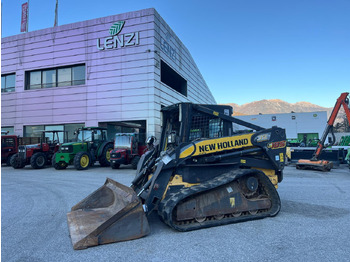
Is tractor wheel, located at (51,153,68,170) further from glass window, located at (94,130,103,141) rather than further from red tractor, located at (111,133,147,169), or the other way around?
red tractor, located at (111,133,147,169)

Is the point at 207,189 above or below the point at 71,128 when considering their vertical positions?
below

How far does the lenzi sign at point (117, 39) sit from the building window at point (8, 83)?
1061 cm

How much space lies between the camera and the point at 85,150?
15.5 meters

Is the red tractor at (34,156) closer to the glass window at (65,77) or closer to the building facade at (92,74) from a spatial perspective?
the building facade at (92,74)

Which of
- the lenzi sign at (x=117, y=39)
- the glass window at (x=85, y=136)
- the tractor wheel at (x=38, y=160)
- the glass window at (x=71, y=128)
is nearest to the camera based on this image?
the tractor wheel at (x=38, y=160)

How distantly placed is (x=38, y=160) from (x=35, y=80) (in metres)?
11.5

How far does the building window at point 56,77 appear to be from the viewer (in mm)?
22484

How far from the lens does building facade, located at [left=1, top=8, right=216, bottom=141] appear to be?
66.5 feet

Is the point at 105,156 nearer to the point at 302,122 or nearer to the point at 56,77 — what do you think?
the point at 56,77

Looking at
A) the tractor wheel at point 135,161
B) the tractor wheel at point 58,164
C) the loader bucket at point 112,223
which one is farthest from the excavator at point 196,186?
the tractor wheel at point 58,164

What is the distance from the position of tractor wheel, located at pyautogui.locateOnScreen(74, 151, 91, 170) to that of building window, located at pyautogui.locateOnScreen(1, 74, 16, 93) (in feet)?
51.9

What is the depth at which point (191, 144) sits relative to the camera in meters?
4.90

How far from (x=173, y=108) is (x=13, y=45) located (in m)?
25.8

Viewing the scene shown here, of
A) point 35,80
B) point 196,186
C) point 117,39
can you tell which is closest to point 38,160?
point 117,39
